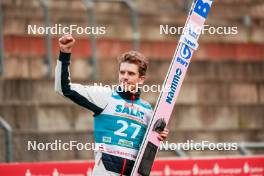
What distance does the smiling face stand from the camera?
838cm

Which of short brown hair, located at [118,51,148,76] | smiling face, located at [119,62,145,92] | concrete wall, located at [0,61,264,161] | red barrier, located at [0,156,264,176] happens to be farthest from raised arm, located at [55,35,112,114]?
concrete wall, located at [0,61,264,161]

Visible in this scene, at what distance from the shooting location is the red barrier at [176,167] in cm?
1024

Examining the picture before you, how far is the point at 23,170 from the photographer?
10.2 metres

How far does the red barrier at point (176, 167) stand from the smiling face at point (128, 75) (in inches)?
86.6

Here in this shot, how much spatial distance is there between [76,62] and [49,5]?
53.6 inches

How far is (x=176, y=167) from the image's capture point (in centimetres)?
1140

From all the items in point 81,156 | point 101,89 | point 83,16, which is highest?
point 83,16

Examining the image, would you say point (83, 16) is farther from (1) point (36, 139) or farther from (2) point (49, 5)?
(1) point (36, 139)

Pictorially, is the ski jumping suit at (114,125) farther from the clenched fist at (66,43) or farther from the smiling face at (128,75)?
the clenched fist at (66,43)

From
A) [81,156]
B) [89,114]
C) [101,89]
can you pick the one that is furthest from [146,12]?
[101,89]

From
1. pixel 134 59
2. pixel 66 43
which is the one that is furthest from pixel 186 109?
pixel 66 43

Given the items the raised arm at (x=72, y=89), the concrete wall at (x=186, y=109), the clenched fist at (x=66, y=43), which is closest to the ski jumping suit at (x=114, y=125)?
the raised arm at (x=72, y=89)

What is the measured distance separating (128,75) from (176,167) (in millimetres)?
3209

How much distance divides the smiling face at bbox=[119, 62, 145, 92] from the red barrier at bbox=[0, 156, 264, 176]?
7.21ft
